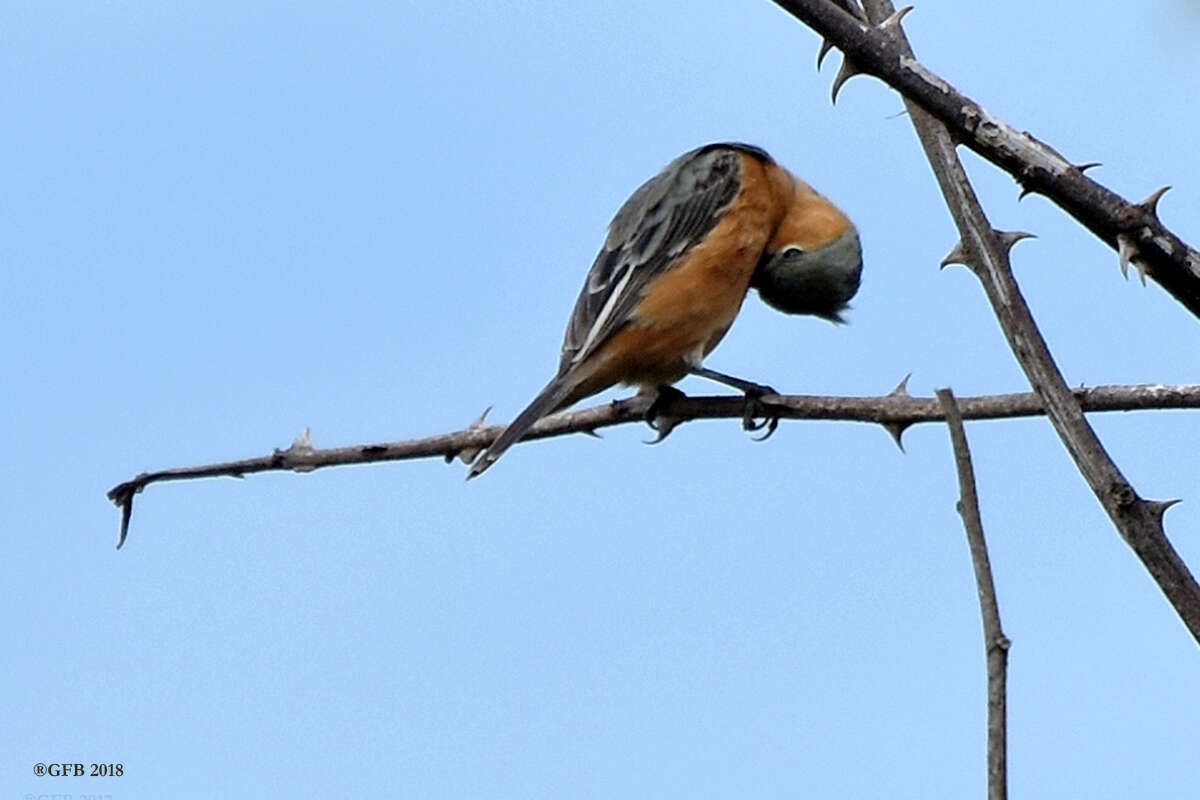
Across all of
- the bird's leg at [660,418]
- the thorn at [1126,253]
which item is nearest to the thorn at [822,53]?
the thorn at [1126,253]

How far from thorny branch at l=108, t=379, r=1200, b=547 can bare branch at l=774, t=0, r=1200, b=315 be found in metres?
0.35

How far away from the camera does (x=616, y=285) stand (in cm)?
572

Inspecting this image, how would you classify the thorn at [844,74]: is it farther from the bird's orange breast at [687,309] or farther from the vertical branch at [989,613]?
the bird's orange breast at [687,309]

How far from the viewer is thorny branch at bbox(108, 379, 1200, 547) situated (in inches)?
115

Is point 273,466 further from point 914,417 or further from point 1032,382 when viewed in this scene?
point 1032,382

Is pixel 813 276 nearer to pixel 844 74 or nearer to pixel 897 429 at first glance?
pixel 897 429

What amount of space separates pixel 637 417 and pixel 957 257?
200cm

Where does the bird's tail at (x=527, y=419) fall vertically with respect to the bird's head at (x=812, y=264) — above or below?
below

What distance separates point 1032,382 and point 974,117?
42cm

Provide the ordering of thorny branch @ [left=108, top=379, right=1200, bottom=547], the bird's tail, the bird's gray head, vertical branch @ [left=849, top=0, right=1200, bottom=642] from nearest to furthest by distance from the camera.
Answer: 1. vertical branch @ [left=849, top=0, right=1200, bottom=642]
2. thorny branch @ [left=108, top=379, right=1200, bottom=547]
3. the bird's tail
4. the bird's gray head

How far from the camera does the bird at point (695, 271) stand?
5.58m

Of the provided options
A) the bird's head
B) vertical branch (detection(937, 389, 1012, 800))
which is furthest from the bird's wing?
vertical branch (detection(937, 389, 1012, 800))

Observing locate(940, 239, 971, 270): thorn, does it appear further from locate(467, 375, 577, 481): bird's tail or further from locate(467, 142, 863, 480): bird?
locate(467, 142, 863, 480): bird

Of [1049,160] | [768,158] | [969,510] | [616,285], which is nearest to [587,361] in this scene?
[616,285]
